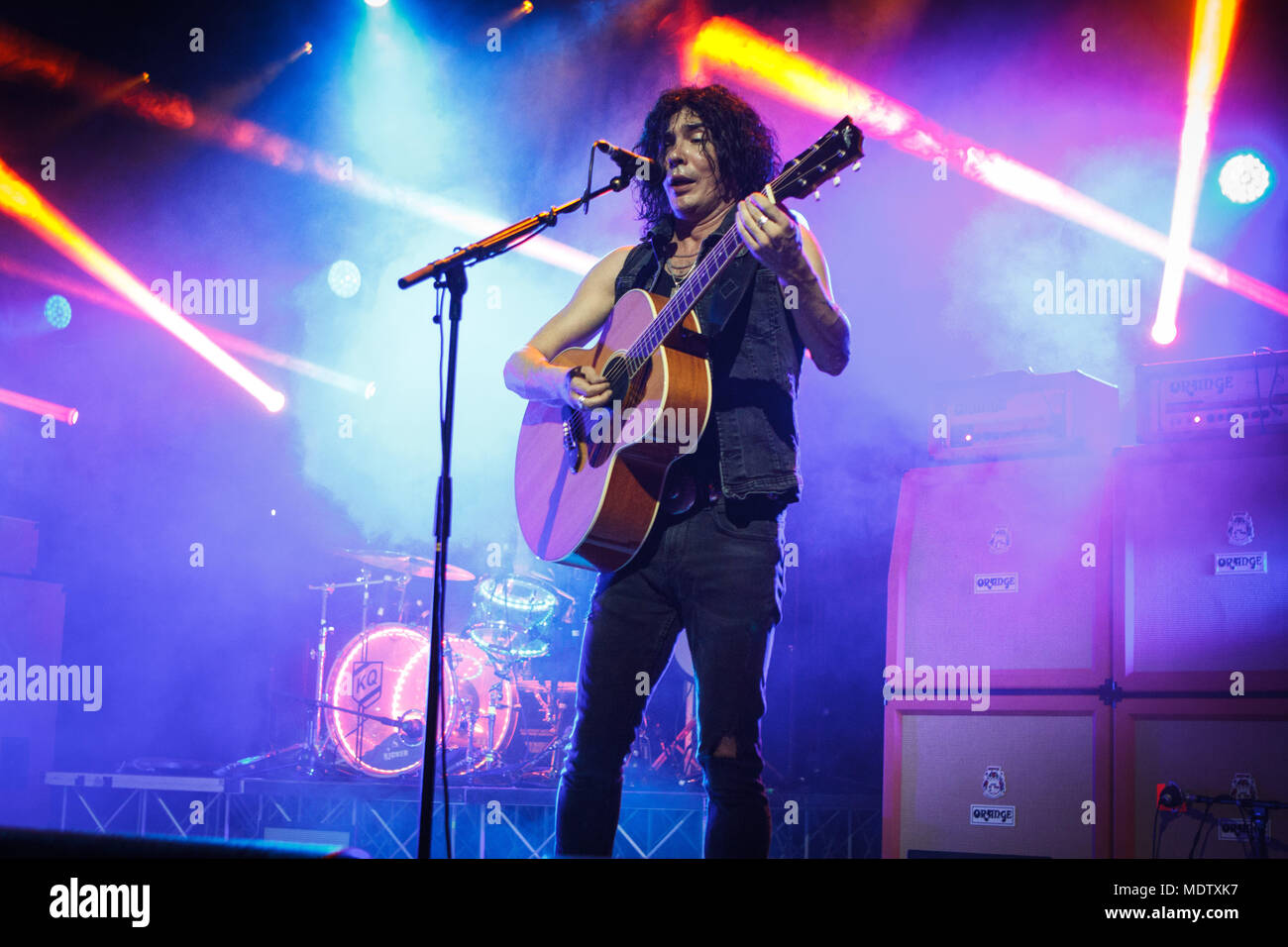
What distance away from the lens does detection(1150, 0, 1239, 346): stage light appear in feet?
17.4

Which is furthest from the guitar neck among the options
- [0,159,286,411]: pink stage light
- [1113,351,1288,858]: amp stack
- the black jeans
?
[0,159,286,411]: pink stage light

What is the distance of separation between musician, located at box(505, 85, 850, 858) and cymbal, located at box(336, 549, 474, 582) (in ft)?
11.1

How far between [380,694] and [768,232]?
4.56 m

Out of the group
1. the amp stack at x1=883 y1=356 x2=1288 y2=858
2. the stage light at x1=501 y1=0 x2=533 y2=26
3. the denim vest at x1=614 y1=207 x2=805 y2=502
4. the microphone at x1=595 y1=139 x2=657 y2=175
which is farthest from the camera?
the stage light at x1=501 y1=0 x2=533 y2=26

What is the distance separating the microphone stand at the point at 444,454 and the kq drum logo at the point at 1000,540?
2.08m

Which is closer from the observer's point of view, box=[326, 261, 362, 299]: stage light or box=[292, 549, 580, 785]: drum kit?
box=[292, 549, 580, 785]: drum kit

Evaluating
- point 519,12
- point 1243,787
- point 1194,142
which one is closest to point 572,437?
point 1243,787

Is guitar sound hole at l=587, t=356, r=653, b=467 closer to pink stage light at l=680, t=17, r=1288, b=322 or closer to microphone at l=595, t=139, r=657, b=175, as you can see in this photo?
microphone at l=595, t=139, r=657, b=175

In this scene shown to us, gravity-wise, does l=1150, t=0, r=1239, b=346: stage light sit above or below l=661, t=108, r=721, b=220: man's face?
above

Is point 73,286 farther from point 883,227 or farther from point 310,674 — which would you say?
point 883,227

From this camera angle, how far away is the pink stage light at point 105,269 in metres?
6.88

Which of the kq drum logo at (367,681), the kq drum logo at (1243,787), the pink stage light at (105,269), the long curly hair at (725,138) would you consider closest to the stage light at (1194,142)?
the kq drum logo at (1243,787)

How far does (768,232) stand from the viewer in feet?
7.86

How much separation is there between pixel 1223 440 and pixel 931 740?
150cm
